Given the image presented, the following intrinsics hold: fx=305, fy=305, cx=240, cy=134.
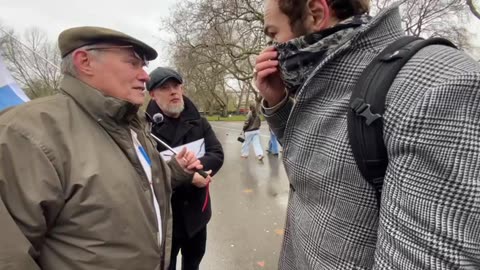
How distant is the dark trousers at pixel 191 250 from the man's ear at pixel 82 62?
174 cm

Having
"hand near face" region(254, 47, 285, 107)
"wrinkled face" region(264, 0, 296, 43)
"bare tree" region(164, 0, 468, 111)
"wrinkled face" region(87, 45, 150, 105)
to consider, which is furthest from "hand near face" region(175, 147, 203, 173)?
"bare tree" region(164, 0, 468, 111)

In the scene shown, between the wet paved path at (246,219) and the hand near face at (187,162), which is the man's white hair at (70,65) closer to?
the hand near face at (187,162)

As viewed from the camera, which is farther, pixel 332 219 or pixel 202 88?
pixel 202 88

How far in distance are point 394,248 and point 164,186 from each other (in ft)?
Result: 4.55

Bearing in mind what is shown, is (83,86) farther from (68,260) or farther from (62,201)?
(68,260)

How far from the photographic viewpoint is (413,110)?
2.27 feet

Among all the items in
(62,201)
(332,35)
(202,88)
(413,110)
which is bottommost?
(202,88)

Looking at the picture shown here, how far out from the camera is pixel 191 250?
287 centimetres

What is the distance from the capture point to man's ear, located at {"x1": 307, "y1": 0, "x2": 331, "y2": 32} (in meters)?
1.00

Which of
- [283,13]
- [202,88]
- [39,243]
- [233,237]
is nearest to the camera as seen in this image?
[283,13]

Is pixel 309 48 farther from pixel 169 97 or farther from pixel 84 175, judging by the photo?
pixel 169 97

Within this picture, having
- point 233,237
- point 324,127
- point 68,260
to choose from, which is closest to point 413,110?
point 324,127

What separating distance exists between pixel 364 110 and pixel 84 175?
1.11 meters

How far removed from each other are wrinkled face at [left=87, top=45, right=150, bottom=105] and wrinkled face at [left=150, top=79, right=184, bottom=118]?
0.89m
